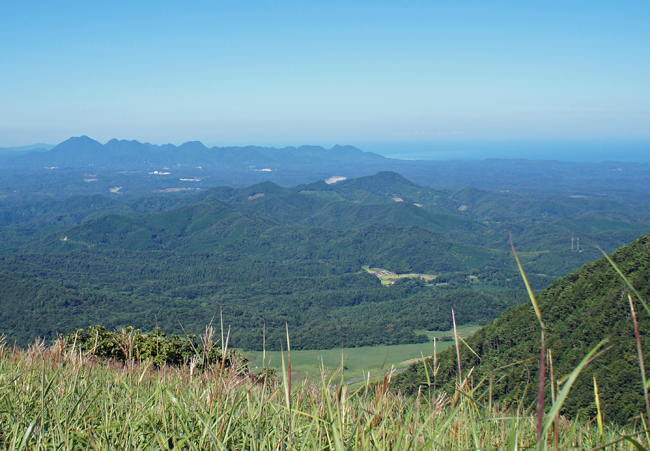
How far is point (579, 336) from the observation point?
31250 mm

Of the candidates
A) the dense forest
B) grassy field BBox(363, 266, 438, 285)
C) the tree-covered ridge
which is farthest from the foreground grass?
grassy field BBox(363, 266, 438, 285)

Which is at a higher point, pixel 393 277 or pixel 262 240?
pixel 262 240

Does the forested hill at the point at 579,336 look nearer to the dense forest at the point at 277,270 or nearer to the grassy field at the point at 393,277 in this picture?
the dense forest at the point at 277,270

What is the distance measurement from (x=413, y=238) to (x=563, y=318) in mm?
108507

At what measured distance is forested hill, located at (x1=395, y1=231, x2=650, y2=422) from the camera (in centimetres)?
2247

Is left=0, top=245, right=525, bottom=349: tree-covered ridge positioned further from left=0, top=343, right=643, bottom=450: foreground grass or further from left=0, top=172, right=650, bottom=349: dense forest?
left=0, top=343, right=643, bottom=450: foreground grass

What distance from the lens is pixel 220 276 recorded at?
123 m

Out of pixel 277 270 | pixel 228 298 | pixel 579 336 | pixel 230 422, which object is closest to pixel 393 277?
pixel 277 270

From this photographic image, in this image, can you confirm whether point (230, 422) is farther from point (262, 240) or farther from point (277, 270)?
point (262, 240)

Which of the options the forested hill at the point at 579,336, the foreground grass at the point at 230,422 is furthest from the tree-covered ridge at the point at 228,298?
the foreground grass at the point at 230,422

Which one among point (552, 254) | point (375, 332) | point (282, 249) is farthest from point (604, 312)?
point (282, 249)

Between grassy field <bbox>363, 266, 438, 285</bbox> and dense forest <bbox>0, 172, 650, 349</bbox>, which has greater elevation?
dense forest <bbox>0, 172, 650, 349</bbox>

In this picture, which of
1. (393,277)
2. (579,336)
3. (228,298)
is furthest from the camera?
(393,277)

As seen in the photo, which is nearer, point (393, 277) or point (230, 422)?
point (230, 422)
